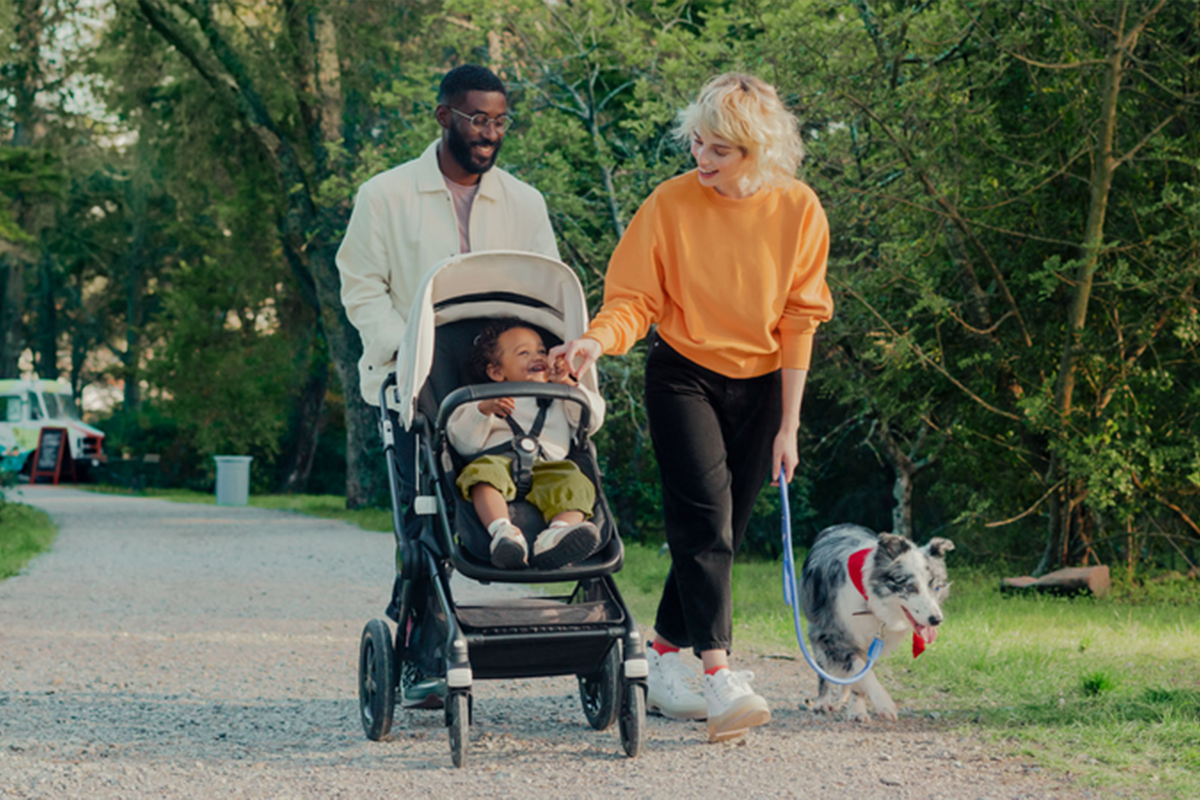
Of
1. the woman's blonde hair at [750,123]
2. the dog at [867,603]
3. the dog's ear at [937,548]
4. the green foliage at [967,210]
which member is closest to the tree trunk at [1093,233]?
the green foliage at [967,210]

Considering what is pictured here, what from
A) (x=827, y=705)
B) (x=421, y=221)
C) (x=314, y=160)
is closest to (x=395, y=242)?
(x=421, y=221)

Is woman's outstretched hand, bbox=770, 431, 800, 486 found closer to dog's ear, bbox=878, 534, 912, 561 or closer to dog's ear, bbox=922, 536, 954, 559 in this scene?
dog's ear, bbox=878, 534, 912, 561

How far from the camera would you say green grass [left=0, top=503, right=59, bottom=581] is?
11.7 meters

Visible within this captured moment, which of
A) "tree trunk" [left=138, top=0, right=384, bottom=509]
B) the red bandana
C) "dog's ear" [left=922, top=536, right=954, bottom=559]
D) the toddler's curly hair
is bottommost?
the red bandana

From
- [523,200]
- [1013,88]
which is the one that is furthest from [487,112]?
[1013,88]

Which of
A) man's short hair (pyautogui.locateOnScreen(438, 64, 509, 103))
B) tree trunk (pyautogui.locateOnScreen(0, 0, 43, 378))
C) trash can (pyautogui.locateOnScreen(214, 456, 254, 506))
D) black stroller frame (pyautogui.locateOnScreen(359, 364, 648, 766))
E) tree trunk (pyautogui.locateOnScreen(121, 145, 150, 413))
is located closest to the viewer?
black stroller frame (pyautogui.locateOnScreen(359, 364, 648, 766))

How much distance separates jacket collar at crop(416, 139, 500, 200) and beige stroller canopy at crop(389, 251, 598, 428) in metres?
0.38

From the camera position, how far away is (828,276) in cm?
964

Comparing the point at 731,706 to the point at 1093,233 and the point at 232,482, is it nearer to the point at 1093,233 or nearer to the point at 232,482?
the point at 1093,233

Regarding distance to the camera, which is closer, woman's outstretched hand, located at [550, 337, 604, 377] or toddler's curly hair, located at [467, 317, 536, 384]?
woman's outstretched hand, located at [550, 337, 604, 377]

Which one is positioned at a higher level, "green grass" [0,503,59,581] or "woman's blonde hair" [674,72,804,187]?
"woman's blonde hair" [674,72,804,187]

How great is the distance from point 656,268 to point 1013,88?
657 cm

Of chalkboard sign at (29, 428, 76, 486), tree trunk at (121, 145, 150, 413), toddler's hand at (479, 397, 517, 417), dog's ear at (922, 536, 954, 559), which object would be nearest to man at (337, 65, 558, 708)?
toddler's hand at (479, 397, 517, 417)

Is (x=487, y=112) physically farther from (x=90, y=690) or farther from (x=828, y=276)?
(x=828, y=276)
